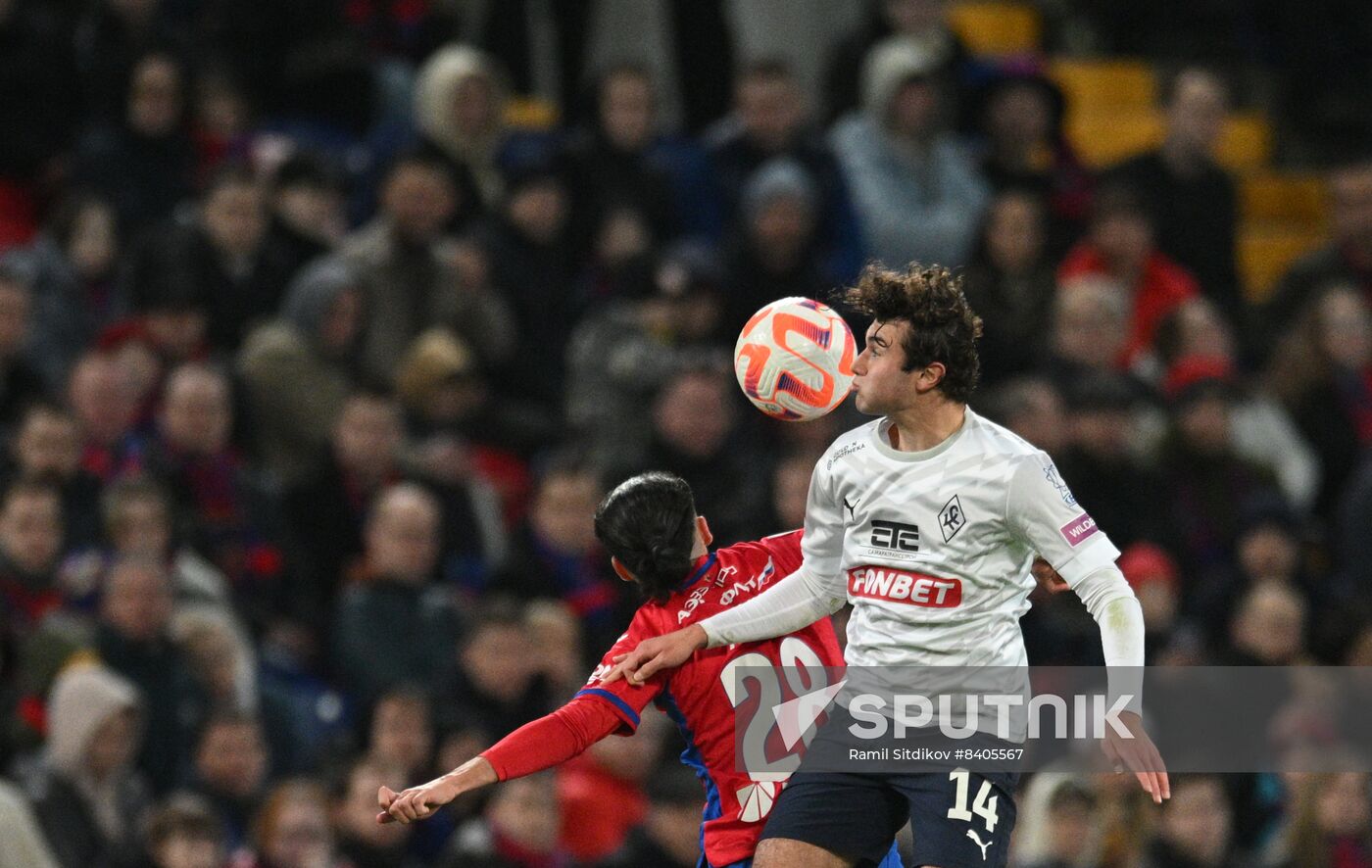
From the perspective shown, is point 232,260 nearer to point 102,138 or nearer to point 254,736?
point 102,138

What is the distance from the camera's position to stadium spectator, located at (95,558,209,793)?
8.54 meters

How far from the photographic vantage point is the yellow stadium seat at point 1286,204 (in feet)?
46.1

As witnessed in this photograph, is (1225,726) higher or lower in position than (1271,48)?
lower

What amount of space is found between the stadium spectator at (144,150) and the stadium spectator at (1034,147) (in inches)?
158

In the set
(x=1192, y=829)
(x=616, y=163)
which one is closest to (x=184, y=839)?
(x=1192, y=829)

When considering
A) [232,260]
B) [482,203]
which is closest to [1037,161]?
[482,203]

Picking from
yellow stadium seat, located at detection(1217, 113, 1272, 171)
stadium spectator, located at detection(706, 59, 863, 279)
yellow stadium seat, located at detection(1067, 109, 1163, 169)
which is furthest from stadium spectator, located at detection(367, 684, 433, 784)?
yellow stadium seat, located at detection(1217, 113, 1272, 171)

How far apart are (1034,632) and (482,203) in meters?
3.37

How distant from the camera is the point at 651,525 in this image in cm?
536

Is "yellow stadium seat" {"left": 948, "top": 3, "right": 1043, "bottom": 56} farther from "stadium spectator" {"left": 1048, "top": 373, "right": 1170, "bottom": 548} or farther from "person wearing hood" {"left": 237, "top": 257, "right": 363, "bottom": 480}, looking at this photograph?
"person wearing hood" {"left": 237, "top": 257, "right": 363, "bottom": 480}

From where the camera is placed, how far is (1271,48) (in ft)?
48.2

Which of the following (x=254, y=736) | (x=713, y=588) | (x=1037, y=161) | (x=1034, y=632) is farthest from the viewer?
(x=1037, y=161)

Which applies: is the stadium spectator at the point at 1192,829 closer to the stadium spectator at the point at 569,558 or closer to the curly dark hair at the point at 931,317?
the stadium spectator at the point at 569,558

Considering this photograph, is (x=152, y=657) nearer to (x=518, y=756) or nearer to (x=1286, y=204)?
(x=518, y=756)
